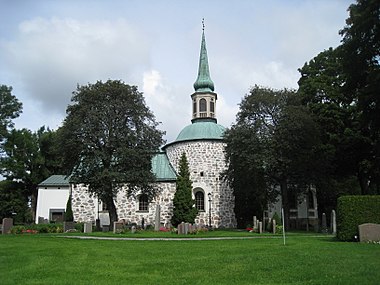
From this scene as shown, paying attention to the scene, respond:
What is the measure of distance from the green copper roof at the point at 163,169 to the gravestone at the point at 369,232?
23.5 m

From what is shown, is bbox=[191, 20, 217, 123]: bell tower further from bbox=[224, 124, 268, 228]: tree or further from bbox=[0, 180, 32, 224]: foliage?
bbox=[0, 180, 32, 224]: foliage

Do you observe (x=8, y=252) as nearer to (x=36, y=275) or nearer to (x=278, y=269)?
(x=36, y=275)

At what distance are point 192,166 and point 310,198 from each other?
1274cm

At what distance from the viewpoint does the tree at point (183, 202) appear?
34.9 meters

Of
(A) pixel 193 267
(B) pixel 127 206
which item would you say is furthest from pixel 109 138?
(A) pixel 193 267

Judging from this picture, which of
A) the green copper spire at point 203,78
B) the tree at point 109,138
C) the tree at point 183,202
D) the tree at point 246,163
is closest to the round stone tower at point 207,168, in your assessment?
the tree at point 183,202

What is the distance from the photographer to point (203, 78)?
43.0 metres

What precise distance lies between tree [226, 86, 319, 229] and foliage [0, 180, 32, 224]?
28.2 metres

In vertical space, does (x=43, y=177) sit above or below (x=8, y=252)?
above

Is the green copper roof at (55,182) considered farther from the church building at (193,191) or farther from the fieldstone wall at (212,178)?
the fieldstone wall at (212,178)

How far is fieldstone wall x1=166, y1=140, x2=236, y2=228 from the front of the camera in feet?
123

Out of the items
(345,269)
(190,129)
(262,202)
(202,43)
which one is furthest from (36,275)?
(202,43)

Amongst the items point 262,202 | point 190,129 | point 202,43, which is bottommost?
point 262,202

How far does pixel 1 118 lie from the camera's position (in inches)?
1836
